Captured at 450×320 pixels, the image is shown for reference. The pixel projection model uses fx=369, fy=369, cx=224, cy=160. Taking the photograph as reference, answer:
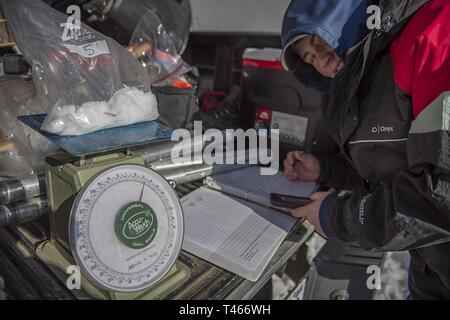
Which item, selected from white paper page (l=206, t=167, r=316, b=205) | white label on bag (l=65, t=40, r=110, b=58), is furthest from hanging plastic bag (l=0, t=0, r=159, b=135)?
white paper page (l=206, t=167, r=316, b=205)

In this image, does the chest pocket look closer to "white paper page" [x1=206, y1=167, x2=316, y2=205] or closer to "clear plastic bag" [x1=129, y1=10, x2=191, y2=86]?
"white paper page" [x1=206, y1=167, x2=316, y2=205]

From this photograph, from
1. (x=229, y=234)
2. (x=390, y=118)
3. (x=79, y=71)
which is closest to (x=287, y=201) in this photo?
(x=229, y=234)

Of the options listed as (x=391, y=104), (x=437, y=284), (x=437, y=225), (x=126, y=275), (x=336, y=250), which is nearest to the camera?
(x=126, y=275)

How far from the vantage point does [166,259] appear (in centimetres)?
69

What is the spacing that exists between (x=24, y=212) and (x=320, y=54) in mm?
843

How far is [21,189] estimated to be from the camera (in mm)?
811

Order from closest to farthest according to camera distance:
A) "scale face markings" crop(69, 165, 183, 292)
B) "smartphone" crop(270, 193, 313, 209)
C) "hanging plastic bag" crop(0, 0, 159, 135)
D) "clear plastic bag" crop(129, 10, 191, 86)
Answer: "scale face markings" crop(69, 165, 183, 292), "hanging plastic bag" crop(0, 0, 159, 135), "smartphone" crop(270, 193, 313, 209), "clear plastic bag" crop(129, 10, 191, 86)

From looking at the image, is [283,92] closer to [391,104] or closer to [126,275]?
[391,104]

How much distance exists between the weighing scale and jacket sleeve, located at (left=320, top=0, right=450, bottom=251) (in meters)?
0.46

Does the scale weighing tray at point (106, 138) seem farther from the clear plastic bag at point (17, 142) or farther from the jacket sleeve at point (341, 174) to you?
the jacket sleeve at point (341, 174)

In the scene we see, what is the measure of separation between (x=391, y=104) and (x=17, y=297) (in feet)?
2.91

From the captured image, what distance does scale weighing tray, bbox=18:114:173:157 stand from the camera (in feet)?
2.03

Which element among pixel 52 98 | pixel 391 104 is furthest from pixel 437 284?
pixel 52 98

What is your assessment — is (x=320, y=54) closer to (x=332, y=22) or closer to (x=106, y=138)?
(x=332, y=22)
